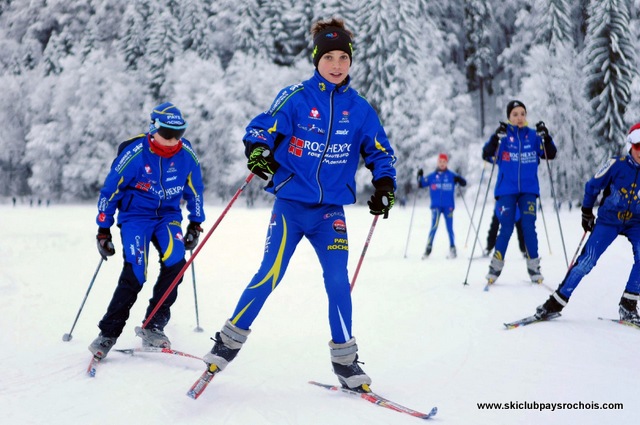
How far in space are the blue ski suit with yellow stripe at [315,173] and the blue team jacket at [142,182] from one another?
4.64 ft

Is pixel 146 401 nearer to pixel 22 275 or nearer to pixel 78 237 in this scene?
pixel 22 275

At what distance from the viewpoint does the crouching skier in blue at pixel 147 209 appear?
15.4 ft

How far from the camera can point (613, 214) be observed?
5.36 metres

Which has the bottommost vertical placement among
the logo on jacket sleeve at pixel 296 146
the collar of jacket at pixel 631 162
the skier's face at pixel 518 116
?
the logo on jacket sleeve at pixel 296 146

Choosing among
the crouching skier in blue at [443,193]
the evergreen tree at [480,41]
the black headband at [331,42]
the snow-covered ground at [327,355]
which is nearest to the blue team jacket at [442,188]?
the crouching skier in blue at [443,193]

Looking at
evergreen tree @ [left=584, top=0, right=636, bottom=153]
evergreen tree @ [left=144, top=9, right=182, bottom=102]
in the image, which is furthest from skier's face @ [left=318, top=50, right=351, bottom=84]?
evergreen tree @ [left=144, top=9, right=182, bottom=102]

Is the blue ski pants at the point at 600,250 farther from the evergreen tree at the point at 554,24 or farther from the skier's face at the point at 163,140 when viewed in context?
the evergreen tree at the point at 554,24

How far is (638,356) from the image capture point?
445 cm

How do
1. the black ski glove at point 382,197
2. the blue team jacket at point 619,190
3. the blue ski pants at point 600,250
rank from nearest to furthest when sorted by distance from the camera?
the black ski glove at point 382,197 < the blue team jacket at point 619,190 < the blue ski pants at point 600,250

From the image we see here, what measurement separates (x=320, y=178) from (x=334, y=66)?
27.7 inches

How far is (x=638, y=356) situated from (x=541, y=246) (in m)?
8.72

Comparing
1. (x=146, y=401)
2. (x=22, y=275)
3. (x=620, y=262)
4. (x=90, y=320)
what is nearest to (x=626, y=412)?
(x=146, y=401)

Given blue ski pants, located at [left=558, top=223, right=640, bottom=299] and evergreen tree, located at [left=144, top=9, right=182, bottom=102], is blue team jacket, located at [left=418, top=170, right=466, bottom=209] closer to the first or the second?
blue ski pants, located at [left=558, top=223, right=640, bottom=299]

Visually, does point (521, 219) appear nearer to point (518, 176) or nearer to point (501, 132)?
point (518, 176)
